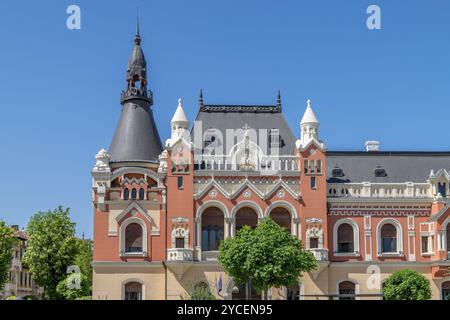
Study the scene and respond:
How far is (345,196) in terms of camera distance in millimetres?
60500

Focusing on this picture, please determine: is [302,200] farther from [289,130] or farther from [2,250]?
[2,250]

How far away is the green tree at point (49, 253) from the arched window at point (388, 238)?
29253 mm

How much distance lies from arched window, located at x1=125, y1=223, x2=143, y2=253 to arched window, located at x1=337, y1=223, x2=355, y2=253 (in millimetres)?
15982

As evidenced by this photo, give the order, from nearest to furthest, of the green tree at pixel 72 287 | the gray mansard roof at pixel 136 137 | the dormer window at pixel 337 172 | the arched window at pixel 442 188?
the arched window at pixel 442 188
the gray mansard roof at pixel 136 137
the dormer window at pixel 337 172
the green tree at pixel 72 287

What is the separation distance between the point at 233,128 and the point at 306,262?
47.4 feet

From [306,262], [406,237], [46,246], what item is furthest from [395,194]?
[46,246]

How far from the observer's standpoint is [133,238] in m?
58.9

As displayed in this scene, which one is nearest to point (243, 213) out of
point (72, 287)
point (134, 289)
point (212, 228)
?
point (212, 228)

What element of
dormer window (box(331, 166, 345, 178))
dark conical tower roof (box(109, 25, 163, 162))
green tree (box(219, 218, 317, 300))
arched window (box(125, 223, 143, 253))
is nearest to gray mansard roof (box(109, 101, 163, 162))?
dark conical tower roof (box(109, 25, 163, 162))

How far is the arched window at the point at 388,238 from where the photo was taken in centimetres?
6019

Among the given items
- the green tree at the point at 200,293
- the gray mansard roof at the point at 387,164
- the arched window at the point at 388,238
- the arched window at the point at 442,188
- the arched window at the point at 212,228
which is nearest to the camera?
the green tree at the point at 200,293

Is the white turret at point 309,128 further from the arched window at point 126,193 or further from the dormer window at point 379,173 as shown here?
the arched window at point 126,193

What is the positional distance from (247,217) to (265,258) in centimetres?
882

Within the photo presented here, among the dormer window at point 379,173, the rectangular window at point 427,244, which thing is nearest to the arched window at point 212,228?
the dormer window at point 379,173
